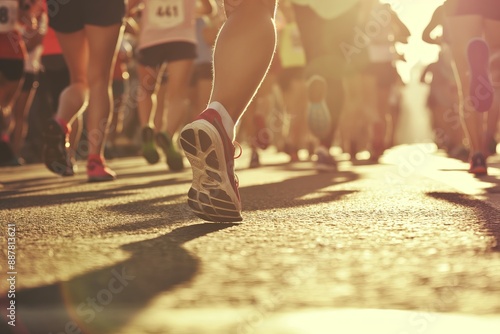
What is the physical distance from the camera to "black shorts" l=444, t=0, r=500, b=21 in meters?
6.06

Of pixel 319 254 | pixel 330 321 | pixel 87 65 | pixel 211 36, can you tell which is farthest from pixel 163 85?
pixel 330 321

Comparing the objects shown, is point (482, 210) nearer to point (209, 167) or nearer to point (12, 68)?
point (209, 167)

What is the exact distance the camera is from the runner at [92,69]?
5.85 metres

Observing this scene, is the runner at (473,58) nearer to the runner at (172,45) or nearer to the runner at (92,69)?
the runner at (92,69)

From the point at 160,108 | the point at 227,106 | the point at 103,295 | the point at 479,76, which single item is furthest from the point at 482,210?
the point at 160,108

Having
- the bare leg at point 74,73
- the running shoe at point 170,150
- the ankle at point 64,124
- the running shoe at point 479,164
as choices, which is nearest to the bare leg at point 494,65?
the running shoe at point 479,164

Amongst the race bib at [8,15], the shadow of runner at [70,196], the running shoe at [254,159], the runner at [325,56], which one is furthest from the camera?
the running shoe at [254,159]

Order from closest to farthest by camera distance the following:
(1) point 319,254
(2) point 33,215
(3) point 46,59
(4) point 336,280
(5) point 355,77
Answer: (4) point 336,280, (1) point 319,254, (2) point 33,215, (3) point 46,59, (5) point 355,77

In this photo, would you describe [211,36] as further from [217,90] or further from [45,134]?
[217,90]

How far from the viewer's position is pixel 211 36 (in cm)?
916

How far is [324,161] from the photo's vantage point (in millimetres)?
7117

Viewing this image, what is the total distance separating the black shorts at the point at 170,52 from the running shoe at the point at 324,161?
1529mm

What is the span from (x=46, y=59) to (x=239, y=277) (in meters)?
6.44

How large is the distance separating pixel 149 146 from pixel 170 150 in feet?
0.69
